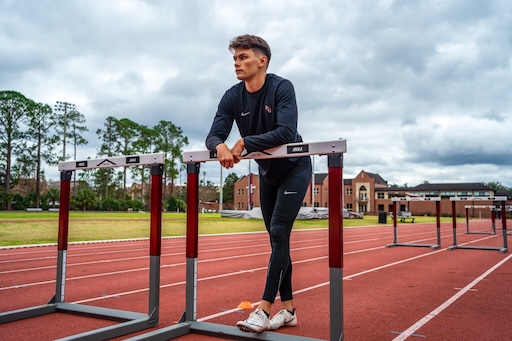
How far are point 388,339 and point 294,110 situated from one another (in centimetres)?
191

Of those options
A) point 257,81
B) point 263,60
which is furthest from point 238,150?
point 263,60

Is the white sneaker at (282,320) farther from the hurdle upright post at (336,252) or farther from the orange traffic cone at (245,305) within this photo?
the orange traffic cone at (245,305)

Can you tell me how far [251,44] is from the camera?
327 centimetres

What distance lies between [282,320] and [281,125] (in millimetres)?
1555

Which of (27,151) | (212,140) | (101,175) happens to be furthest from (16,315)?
(101,175)

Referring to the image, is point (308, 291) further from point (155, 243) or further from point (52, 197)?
point (52, 197)

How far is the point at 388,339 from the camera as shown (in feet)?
10.9

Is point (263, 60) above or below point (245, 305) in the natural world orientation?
above

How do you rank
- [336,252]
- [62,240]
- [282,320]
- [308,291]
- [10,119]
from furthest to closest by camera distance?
[10,119]
[308,291]
[62,240]
[282,320]
[336,252]

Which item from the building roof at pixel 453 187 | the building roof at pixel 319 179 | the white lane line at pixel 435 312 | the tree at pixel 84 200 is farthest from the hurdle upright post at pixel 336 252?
the building roof at pixel 453 187

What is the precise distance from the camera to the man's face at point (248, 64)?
3262 mm

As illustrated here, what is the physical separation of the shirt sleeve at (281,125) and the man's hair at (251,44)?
309 mm

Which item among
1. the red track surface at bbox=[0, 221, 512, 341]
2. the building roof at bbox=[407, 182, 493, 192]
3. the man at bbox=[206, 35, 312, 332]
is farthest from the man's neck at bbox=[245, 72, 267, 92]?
the building roof at bbox=[407, 182, 493, 192]

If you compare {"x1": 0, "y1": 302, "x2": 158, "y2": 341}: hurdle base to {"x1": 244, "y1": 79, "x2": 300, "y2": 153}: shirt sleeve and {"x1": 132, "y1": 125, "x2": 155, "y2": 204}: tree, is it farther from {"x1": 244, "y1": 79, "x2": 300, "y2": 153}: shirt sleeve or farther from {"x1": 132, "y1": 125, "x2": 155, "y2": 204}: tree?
{"x1": 132, "y1": 125, "x2": 155, "y2": 204}: tree
